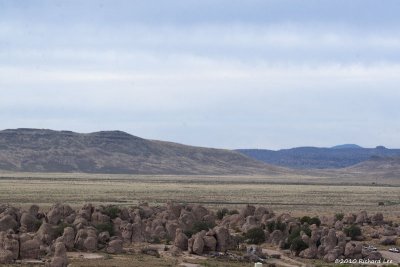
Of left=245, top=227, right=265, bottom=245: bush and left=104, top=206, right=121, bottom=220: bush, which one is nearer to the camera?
left=245, top=227, right=265, bottom=245: bush

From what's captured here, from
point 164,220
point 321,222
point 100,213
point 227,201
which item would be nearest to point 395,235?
point 321,222

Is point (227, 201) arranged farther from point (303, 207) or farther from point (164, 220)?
point (164, 220)

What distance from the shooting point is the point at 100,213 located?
5438 centimetres

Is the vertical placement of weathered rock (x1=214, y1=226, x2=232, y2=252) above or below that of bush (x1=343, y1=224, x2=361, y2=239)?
below

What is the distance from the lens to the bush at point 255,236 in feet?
167

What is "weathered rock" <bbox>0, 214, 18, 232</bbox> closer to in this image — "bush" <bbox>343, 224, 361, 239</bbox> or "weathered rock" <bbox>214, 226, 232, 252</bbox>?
"weathered rock" <bbox>214, 226, 232, 252</bbox>

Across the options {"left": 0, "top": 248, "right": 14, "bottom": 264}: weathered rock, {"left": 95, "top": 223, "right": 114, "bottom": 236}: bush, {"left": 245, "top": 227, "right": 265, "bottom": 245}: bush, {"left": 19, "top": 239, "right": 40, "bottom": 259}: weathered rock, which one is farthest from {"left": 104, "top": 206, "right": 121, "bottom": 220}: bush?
{"left": 0, "top": 248, "right": 14, "bottom": 264}: weathered rock

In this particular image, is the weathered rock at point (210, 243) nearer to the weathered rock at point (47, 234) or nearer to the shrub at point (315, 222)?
the weathered rock at point (47, 234)

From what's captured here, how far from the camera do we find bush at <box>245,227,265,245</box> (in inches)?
2007

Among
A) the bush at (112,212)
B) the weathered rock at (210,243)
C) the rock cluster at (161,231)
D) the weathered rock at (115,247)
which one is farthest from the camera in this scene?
the bush at (112,212)

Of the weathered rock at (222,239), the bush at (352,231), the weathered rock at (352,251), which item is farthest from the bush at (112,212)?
the weathered rock at (352,251)

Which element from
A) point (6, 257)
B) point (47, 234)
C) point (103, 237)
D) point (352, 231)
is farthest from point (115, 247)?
point (352, 231)

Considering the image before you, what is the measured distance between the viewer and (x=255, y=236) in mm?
51094

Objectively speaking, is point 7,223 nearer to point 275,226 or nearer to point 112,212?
point 112,212
